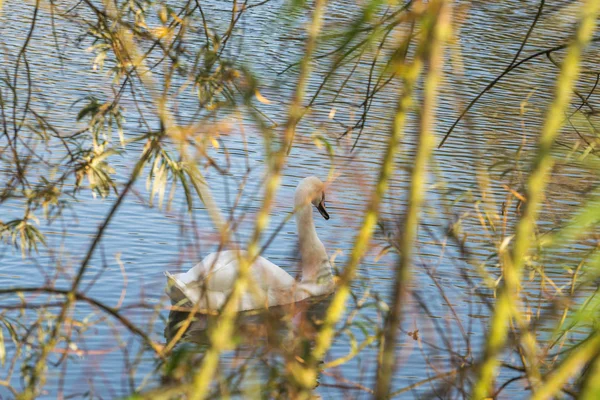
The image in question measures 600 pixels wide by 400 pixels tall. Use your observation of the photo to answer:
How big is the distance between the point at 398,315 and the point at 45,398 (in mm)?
3354

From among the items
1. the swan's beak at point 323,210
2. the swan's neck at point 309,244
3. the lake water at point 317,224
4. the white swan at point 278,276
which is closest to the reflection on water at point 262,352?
the lake water at point 317,224

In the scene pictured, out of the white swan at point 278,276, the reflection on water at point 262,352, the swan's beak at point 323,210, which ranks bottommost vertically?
the swan's beak at point 323,210

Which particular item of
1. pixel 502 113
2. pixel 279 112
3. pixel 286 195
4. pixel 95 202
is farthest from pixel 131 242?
pixel 502 113

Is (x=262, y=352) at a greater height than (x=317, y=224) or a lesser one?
greater

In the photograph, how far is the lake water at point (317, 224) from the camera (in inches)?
89.8

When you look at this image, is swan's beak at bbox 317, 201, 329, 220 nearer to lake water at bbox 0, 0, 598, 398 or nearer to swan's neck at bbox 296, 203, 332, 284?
lake water at bbox 0, 0, 598, 398

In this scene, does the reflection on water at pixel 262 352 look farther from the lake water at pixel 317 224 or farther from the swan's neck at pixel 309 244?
the swan's neck at pixel 309 244

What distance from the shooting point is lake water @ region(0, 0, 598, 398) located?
2.28 meters

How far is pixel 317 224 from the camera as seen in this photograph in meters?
8.16

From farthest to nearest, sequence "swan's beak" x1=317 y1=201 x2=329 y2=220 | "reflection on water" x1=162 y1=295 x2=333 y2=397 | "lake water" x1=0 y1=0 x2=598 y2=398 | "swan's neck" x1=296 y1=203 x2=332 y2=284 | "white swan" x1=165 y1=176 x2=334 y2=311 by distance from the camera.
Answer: "swan's beak" x1=317 y1=201 x2=329 y2=220 < "swan's neck" x1=296 y1=203 x2=332 y2=284 < "white swan" x1=165 y1=176 x2=334 y2=311 < "lake water" x1=0 y1=0 x2=598 y2=398 < "reflection on water" x1=162 y1=295 x2=333 y2=397

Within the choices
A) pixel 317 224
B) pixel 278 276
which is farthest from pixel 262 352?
pixel 317 224

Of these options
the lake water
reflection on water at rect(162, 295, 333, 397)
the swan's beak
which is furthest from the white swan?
reflection on water at rect(162, 295, 333, 397)

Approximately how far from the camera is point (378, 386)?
4.79 ft

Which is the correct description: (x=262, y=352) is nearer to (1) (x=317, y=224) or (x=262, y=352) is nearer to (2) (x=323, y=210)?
(2) (x=323, y=210)
